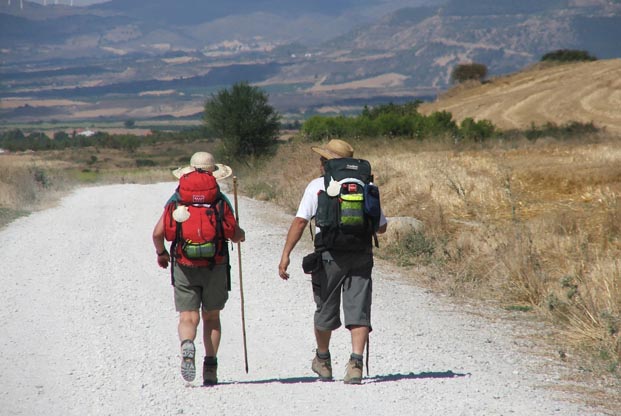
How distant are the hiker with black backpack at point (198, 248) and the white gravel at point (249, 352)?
1.26 ft

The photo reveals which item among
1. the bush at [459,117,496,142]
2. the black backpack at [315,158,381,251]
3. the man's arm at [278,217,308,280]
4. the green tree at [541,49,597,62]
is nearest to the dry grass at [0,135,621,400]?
the black backpack at [315,158,381,251]

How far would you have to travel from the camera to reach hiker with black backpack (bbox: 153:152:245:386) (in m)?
7.16

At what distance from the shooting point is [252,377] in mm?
7766

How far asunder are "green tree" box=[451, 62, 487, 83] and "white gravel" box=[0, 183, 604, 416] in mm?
85465

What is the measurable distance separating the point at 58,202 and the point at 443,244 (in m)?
13.9

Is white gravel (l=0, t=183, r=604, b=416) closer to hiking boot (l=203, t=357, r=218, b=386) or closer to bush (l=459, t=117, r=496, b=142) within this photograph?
hiking boot (l=203, t=357, r=218, b=386)

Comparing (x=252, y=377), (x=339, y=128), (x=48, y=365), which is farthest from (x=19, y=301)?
(x=339, y=128)

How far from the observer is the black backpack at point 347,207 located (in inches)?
281

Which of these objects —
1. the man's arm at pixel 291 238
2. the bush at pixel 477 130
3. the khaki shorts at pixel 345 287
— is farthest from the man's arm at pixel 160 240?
the bush at pixel 477 130

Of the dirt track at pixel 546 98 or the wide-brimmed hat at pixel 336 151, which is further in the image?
the dirt track at pixel 546 98

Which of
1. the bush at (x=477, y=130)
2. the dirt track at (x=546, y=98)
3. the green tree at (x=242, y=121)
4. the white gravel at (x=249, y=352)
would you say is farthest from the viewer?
the dirt track at (x=546, y=98)

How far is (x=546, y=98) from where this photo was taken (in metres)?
62.1

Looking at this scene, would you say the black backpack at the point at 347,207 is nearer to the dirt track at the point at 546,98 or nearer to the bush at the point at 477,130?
the bush at the point at 477,130

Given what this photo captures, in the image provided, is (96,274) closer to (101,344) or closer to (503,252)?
(101,344)
